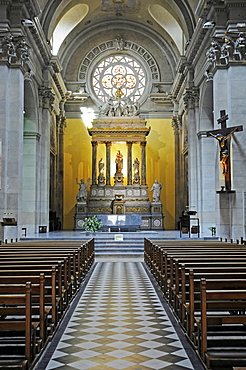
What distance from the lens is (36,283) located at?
541 cm

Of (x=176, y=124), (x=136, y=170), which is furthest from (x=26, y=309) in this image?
(x=176, y=124)

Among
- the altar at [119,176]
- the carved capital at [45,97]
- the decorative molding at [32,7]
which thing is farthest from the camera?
the altar at [119,176]

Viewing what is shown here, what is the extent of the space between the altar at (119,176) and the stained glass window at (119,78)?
7.01 feet

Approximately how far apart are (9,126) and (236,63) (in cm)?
865

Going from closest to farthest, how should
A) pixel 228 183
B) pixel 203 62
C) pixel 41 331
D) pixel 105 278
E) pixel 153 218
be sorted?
1. pixel 41 331
2. pixel 105 278
3. pixel 228 183
4. pixel 203 62
5. pixel 153 218

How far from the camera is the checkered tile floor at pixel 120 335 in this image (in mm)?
4922

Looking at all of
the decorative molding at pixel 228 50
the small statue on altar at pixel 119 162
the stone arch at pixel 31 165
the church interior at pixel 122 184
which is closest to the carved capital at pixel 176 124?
the church interior at pixel 122 184

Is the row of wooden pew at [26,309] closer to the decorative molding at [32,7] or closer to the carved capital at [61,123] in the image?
the decorative molding at [32,7]

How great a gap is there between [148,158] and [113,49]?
26.7 ft

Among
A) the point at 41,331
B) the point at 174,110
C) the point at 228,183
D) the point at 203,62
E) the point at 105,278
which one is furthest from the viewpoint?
the point at 174,110

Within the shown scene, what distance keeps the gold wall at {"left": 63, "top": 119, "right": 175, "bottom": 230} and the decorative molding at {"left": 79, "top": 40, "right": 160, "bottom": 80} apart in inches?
134

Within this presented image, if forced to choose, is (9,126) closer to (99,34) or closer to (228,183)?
(228,183)

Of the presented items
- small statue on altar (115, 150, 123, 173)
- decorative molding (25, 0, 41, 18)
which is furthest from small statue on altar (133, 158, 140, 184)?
decorative molding (25, 0, 41, 18)

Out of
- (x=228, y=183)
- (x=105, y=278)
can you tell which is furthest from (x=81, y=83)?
(x=105, y=278)
